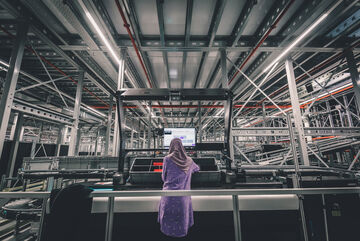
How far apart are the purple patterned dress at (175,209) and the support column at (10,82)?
3.69m

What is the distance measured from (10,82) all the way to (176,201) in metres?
4.29

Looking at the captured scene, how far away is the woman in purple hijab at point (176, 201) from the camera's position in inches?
70.5

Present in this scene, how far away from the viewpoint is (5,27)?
3.52 m

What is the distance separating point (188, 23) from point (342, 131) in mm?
5340

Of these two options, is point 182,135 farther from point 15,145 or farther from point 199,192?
point 15,145

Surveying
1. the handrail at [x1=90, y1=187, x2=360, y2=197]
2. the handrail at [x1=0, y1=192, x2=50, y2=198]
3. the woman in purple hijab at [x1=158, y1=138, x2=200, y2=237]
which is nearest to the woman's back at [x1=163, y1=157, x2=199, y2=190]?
the woman in purple hijab at [x1=158, y1=138, x2=200, y2=237]

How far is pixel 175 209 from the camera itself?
1815 millimetres

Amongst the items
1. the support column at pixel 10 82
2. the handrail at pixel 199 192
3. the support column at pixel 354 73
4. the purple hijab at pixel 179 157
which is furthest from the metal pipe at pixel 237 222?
the support column at pixel 354 73

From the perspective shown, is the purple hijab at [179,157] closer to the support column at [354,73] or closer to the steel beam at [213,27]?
the steel beam at [213,27]

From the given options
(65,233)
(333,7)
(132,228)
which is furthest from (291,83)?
(65,233)

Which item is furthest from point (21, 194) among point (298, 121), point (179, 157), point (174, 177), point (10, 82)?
point (298, 121)

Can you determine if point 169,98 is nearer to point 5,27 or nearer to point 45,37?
point 45,37

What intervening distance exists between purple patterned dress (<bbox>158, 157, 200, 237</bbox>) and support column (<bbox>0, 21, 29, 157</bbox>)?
369 centimetres

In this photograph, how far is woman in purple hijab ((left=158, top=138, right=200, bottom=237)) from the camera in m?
1.79
